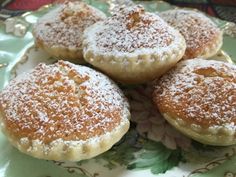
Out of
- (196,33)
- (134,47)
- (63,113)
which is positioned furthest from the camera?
(196,33)

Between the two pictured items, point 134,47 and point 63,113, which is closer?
point 63,113

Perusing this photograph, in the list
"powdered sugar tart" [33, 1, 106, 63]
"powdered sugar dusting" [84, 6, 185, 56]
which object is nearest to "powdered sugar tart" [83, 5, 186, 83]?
"powdered sugar dusting" [84, 6, 185, 56]

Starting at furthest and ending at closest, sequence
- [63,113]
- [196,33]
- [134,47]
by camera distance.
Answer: [196,33], [134,47], [63,113]

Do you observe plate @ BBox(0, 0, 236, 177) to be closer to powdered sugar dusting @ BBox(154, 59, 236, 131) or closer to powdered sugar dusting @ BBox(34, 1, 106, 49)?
powdered sugar dusting @ BBox(154, 59, 236, 131)

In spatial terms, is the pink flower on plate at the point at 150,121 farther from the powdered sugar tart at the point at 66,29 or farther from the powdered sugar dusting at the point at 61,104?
the powdered sugar tart at the point at 66,29

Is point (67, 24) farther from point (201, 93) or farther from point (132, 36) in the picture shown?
point (201, 93)

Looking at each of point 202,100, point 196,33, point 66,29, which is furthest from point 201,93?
point 66,29
